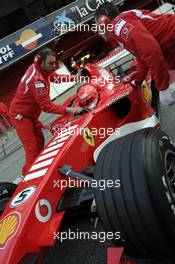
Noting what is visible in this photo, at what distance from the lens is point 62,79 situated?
5254 millimetres

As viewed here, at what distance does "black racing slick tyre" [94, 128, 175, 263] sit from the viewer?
2100 millimetres

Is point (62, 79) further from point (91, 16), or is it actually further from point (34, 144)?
point (91, 16)

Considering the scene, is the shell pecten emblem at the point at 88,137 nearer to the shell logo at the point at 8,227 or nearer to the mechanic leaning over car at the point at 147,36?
the mechanic leaning over car at the point at 147,36

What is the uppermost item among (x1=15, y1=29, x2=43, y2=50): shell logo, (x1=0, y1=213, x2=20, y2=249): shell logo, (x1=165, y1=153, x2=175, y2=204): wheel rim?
(x1=0, y1=213, x2=20, y2=249): shell logo

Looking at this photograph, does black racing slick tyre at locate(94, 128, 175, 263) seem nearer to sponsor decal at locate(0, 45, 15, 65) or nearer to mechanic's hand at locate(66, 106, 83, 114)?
mechanic's hand at locate(66, 106, 83, 114)

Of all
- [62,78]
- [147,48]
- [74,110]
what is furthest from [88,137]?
[62,78]

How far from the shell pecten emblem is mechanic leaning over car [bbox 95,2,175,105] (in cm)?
75

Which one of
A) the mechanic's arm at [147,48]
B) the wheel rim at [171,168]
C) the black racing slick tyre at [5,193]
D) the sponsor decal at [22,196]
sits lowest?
the black racing slick tyre at [5,193]

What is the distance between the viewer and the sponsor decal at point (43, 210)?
8.94ft

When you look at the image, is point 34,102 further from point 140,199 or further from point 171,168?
point 140,199

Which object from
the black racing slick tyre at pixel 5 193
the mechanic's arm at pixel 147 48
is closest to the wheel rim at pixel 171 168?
the mechanic's arm at pixel 147 48

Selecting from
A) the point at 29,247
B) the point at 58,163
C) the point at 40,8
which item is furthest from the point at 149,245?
the point at 40,8

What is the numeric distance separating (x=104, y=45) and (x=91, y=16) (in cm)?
156

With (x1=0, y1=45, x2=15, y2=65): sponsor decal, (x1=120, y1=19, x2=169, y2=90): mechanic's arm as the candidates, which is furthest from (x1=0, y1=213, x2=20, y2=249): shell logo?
(x1=0, y1=45, x2=15, y2=65): sponsor decal
